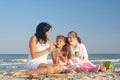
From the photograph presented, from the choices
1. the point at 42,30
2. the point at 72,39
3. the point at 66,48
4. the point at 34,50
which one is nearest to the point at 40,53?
the point at 34,50

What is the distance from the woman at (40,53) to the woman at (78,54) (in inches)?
38.3

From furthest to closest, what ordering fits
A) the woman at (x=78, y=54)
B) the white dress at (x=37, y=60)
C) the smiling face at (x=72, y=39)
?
1. the smiling face at (x=72, y=39)
2. the woman at (x=78, y=54)
3. the white dress at (x=37, y=60)

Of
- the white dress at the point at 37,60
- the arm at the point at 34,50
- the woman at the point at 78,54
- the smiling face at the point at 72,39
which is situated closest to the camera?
the arm at the point at 34,50

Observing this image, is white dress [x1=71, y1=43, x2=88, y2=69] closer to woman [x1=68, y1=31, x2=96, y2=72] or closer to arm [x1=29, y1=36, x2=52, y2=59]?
woman [x1=68, y1=31, x2=96, y2=72]

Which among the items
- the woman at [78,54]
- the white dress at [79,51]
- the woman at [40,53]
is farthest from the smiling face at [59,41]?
the woman at [40,53]

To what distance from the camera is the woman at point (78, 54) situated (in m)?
9.81

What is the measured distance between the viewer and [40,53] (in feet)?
28.6

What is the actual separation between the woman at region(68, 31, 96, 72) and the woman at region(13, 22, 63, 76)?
97cm

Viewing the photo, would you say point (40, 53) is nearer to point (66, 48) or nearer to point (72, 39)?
point (66, 48)

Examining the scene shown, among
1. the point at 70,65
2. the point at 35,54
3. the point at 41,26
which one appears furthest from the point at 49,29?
the point at 70,65

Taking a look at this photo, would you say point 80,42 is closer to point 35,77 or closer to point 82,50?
point 82,50

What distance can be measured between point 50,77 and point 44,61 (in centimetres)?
102

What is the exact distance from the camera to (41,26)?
895 cm

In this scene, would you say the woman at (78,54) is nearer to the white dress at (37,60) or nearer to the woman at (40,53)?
the woman at (40,53)
